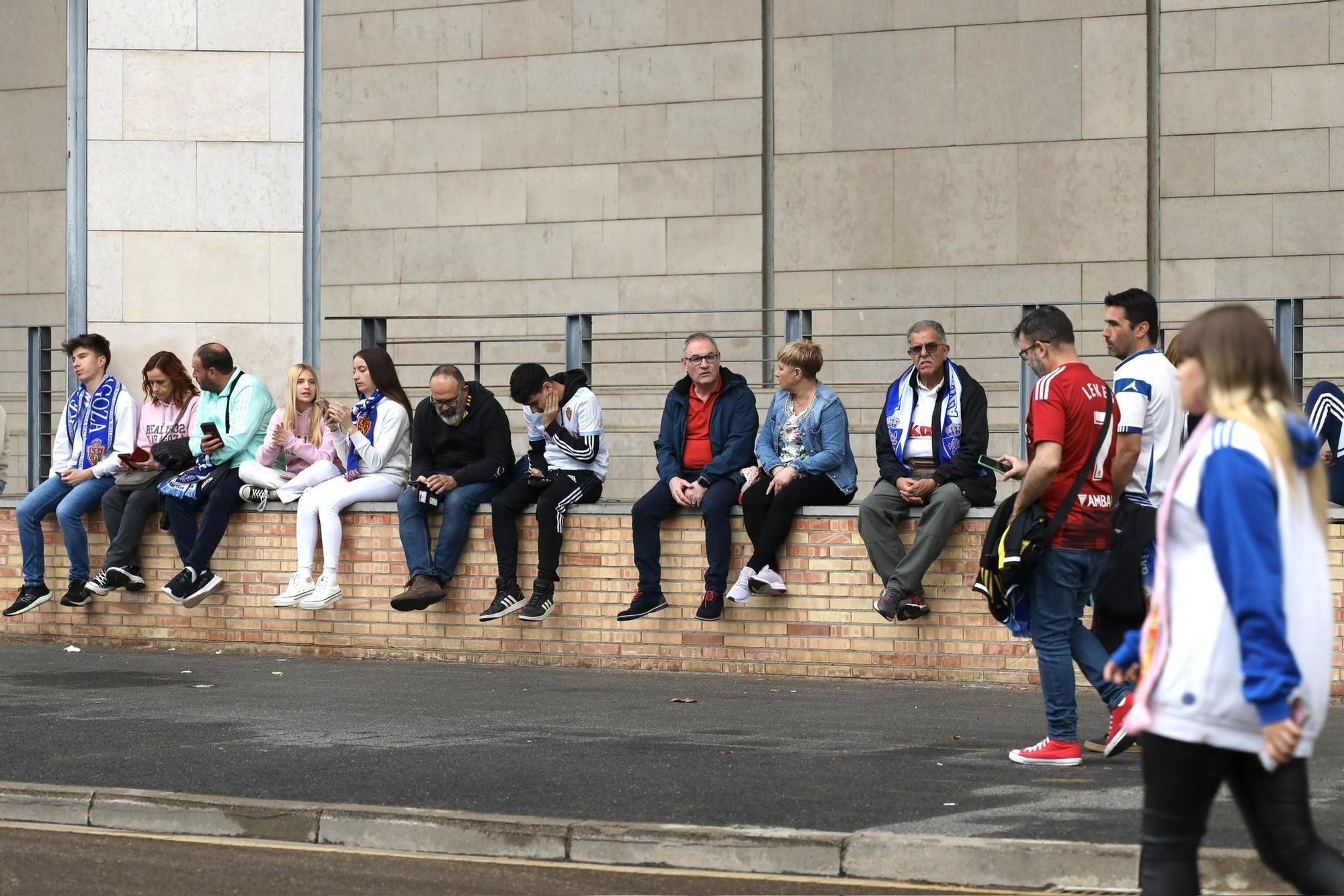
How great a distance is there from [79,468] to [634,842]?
895 cm

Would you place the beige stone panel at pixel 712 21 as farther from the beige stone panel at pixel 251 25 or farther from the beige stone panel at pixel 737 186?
the beige stone panel at pixel 251 25

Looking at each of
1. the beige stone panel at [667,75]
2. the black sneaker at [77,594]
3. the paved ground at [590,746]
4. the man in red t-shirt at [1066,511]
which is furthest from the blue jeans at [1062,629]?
the beige stone panel at [667,75]

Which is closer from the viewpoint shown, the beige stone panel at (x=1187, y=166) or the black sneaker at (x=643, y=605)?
the black sneaker at (x=643, y=605)

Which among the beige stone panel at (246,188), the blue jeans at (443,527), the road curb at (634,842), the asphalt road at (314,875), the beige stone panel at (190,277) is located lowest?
the asphalt road at (314,875)

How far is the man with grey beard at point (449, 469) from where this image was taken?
1290 centimetres

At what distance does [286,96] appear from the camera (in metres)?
15.5

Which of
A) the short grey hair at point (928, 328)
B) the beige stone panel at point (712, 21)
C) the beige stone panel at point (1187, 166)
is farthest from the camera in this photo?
the beige stone panel at point (712, 21)

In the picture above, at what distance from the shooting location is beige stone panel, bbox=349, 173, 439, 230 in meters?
17.4

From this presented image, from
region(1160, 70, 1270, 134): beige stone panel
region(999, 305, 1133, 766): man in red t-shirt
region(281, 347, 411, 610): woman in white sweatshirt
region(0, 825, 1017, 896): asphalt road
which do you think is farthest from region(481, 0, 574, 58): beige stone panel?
region(0, 825, 1017, 896): asphalt road

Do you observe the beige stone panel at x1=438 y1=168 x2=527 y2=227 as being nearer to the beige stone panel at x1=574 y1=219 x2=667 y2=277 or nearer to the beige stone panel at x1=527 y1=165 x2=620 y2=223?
the beige stone panel at x1=527 y1=165 x2=620 y2=223

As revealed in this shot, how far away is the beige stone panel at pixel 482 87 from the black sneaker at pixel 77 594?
5804 millimetres

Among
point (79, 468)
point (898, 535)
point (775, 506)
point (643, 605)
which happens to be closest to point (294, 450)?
point (79, 468)

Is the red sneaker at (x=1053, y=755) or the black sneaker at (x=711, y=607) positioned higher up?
the black sneaker at (x=711, y=607)

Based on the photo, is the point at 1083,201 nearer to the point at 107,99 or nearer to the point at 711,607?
the point at 711,607
